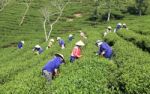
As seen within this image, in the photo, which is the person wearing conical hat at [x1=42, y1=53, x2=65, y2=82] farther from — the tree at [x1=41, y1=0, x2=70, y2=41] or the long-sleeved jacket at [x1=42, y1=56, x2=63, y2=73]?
the tree at [x1=41, y1=0, x2=70, y2=41]

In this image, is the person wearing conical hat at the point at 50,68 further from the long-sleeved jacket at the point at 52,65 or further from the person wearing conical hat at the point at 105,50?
the person wearing conical hat at the point at 105,50

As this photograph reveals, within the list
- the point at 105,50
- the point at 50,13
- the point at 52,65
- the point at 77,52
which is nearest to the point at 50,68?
the point at 52,65

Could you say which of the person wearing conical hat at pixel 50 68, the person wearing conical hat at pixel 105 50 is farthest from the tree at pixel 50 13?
the person wearing conical hat at pixel 50 68

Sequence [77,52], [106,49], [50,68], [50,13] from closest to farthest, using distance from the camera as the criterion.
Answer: [50,68]
[106,49]
[77,52]
[50,13]

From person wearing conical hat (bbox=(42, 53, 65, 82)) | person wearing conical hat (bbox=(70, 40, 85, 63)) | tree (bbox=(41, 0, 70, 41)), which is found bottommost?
tree (bbox=(41, 0, 70, 41))

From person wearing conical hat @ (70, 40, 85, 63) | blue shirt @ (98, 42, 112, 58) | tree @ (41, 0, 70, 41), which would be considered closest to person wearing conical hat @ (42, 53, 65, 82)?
person wearing conical hat @ (70, 40, 85, 63)

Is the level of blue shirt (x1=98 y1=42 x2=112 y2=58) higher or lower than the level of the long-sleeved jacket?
lower

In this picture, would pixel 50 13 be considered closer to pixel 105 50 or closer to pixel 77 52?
pixel 77 52

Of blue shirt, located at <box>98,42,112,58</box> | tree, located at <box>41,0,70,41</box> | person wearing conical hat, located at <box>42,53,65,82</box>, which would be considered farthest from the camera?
tree, located at <box>41,0,70,41</box>

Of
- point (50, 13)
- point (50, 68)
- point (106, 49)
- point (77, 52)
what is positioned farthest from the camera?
point (50, 13)

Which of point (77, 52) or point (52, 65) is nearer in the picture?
point (52, 65)

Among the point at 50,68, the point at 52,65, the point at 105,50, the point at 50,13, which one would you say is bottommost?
the point at 50,13

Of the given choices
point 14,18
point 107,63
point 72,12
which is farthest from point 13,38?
point 107,63

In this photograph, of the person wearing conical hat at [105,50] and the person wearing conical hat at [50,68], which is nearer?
the person wearing conical hat at [50,68]
